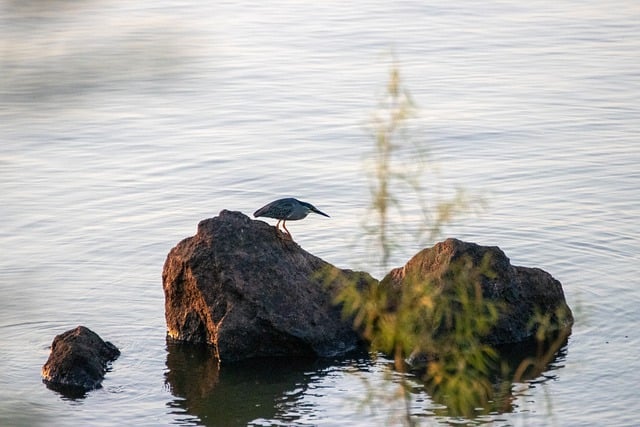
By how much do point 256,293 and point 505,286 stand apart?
2.56m

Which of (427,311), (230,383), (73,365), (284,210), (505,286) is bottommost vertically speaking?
(230,383)

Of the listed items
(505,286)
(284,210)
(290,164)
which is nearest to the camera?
(505,286)

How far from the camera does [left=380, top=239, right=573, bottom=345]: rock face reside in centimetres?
1237

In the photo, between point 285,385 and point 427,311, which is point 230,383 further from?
point 427,311

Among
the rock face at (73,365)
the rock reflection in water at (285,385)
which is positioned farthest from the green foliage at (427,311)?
the rock face at (73,365)

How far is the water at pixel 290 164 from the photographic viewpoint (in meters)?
3.68

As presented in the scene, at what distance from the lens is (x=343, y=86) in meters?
22.6

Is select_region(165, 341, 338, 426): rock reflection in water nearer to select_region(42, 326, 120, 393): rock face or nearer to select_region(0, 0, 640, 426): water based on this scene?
select_region(0, 0, 640, 426): water

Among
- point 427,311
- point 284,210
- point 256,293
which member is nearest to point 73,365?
point 256,293

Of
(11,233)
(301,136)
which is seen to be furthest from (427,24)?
(11,233)

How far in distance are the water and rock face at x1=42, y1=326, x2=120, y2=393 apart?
0.46 ft

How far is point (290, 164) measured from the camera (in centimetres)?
1858

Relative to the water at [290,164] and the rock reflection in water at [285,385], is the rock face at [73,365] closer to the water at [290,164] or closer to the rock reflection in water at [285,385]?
the water at [290,164]

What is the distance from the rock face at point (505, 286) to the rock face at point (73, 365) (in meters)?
3.00
